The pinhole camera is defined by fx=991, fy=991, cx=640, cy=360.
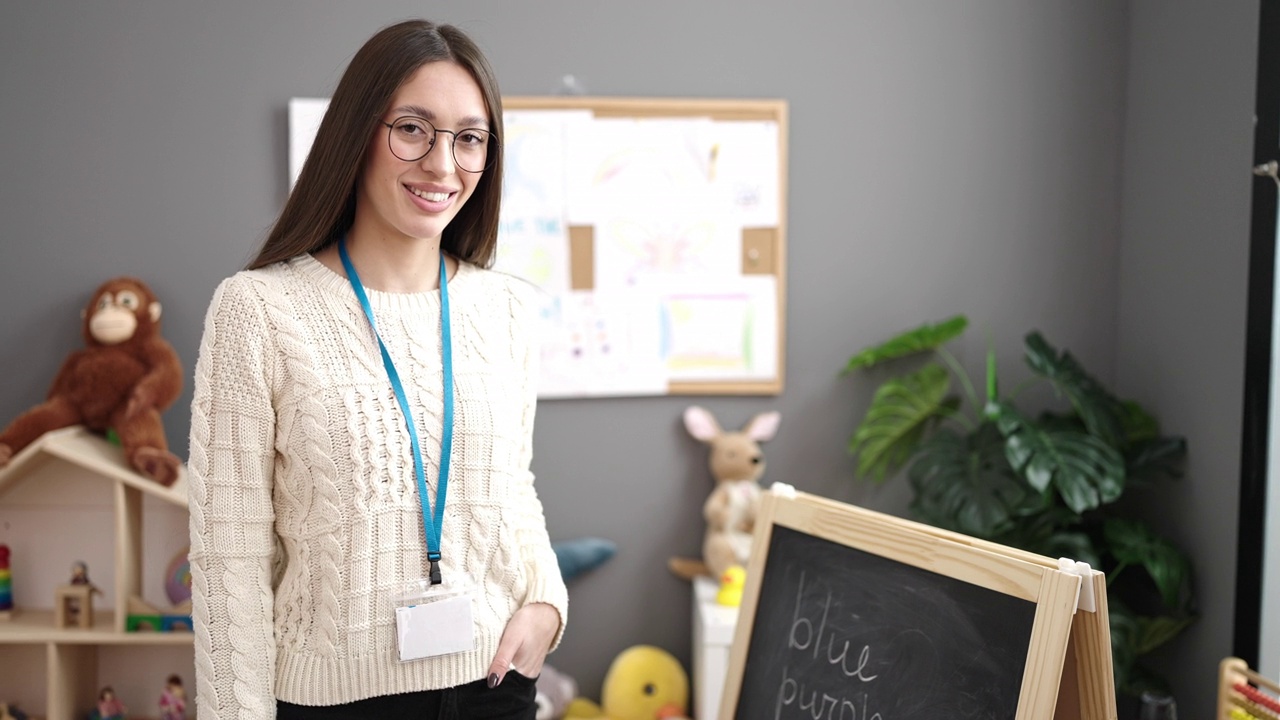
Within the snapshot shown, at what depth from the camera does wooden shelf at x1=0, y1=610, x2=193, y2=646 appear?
225cm

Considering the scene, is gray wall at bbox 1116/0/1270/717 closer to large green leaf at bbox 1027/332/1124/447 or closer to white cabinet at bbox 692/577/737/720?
large green leaf at bbox 1027/332/1124/447

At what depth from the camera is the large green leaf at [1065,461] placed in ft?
7.12

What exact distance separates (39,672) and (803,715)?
2.00 meters

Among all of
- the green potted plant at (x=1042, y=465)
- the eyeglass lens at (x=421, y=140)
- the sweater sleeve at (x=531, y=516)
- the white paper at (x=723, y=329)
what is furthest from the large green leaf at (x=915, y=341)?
the eyeglass lens at (x=421, y=140)

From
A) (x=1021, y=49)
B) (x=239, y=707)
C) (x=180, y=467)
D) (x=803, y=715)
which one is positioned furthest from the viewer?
(x=1021, y=49)

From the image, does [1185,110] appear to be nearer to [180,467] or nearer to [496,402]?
[496,402]

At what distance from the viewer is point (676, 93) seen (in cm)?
258

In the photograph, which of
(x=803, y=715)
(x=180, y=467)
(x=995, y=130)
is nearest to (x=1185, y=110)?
(x=995, y=130)

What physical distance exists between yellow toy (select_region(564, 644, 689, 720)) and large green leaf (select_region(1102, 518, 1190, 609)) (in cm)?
111

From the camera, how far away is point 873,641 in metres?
1.46

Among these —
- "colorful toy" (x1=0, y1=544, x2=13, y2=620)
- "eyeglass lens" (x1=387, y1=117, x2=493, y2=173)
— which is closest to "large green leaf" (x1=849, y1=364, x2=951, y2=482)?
"eyeglass lens" (x1=387, y1=117, x2=493, y2=173)

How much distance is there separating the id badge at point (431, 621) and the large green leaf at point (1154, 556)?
5.44ft

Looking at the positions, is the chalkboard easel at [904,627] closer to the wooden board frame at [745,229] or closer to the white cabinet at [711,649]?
the white cabinet at [711,649]

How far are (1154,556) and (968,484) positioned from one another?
0.43 metres
